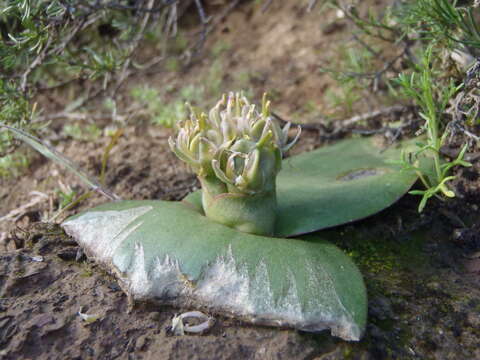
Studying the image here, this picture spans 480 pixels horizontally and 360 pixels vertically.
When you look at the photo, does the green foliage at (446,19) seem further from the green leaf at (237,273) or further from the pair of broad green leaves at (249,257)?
the green leaf at (237,273)

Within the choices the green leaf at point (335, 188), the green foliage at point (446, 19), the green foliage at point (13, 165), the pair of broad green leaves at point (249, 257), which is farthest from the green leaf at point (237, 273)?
the green foliage at point (13, 165)

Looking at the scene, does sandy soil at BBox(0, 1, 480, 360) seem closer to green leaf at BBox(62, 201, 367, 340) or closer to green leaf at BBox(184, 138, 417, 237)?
green leaf at BBox(62, 201, 367, 340)

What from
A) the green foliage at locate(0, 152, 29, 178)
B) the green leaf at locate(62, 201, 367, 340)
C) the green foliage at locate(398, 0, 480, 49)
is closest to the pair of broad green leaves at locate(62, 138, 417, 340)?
the green leaf at locate(62, 201, 367, 340)

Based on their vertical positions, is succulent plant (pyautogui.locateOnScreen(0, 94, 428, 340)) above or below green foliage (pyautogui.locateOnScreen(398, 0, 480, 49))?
below

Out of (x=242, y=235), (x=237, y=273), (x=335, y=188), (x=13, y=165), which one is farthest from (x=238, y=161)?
(x=13, y=165)

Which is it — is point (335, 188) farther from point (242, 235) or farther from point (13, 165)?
point (13, 165)

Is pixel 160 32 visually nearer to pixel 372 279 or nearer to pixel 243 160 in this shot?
pixel 243 160

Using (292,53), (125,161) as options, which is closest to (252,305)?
(125,161)

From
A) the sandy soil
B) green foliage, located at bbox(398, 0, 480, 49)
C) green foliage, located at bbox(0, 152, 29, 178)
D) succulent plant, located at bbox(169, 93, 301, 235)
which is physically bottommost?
the sandy soil
